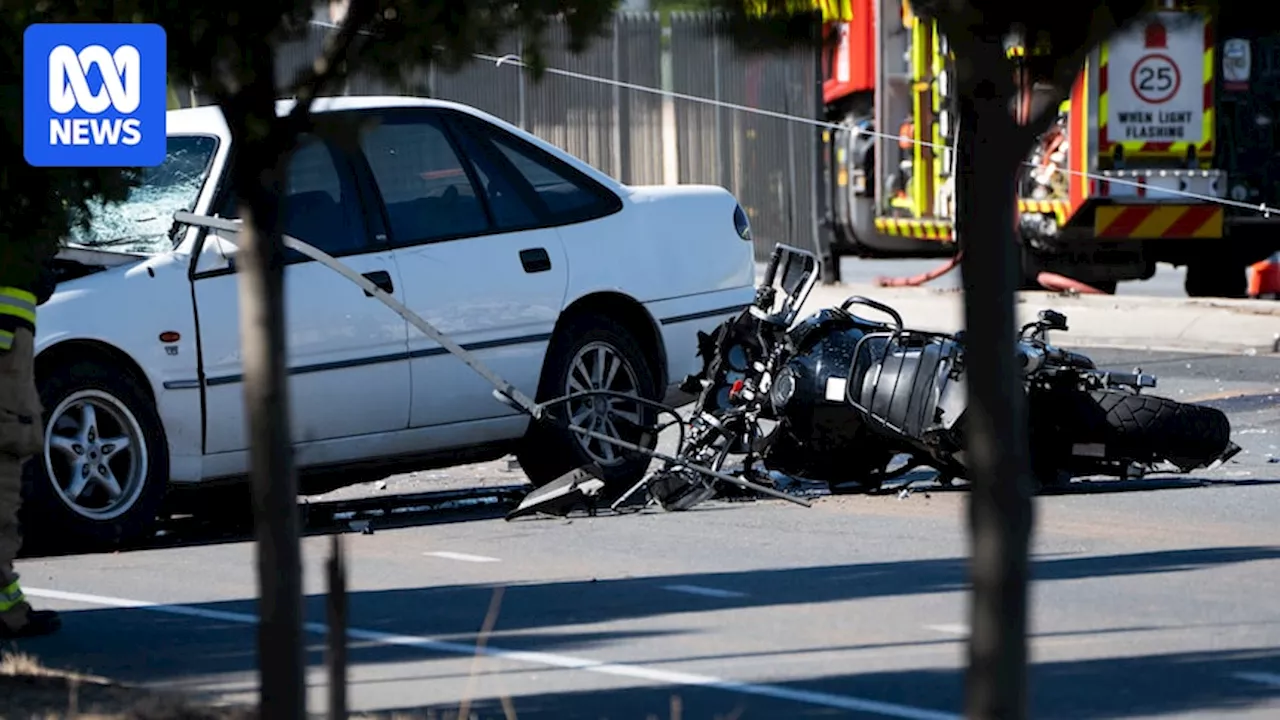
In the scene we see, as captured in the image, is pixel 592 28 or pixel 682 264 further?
pixel 682 264

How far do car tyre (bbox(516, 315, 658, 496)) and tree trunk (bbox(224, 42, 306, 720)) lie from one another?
5.06 m

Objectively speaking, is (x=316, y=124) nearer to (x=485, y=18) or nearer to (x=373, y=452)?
(x=485, y=18)

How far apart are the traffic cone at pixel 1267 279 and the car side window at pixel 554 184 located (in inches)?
387

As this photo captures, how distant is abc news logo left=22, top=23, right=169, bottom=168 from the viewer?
610cm

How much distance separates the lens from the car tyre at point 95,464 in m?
8.94

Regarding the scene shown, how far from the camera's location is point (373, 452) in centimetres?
975

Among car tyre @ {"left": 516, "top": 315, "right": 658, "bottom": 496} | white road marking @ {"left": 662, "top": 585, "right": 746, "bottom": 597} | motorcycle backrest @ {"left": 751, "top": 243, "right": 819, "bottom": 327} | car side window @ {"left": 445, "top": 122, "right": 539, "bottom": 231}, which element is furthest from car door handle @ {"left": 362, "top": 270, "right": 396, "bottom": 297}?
white road marking @ {"left": 662, "top": 585, "right": 746, "bottom": 597}

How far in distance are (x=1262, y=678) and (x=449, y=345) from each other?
4.08 m

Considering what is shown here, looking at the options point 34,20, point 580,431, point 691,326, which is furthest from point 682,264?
point 34,20

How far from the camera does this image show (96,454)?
909 centimetres

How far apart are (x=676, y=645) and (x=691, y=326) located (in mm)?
3870

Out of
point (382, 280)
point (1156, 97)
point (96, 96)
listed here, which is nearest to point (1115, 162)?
point (1156, 97)

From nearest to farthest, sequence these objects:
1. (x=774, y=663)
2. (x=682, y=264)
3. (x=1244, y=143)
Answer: (x=774, y=663), (x=682, y=264), (x=1244, y=143)

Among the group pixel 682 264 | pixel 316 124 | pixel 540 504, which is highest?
pixel 316 124
